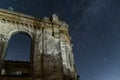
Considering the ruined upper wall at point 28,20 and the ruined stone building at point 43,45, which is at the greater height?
the ruined upper wall at point 28,20

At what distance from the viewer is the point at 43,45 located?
13.1m

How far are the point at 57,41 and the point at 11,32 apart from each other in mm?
3590

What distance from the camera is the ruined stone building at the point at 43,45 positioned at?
11656 millimetres


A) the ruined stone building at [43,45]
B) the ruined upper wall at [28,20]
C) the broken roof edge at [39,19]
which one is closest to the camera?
the ruined stone building at [43,45]

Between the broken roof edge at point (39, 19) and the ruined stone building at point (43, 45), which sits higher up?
the broken roof edge at point (39, 19)

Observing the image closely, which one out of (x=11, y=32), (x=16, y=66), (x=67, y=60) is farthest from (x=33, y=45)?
(x=16, y=66)

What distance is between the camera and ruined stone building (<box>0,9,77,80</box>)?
38.2 ft

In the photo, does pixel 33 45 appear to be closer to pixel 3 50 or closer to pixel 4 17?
pixel 3 50

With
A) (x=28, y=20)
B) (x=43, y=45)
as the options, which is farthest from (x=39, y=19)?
(x=43, y=45)

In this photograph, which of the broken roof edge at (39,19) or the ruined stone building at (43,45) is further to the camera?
the broken roof edge at (39,19)

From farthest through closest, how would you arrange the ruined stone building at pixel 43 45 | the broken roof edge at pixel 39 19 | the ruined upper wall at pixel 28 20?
the broken roof edge at pixel 39 19 → the ruined upper wall at pixel 28 20 → the ruined stone building at pixel 43 45

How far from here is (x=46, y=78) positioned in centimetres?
1134

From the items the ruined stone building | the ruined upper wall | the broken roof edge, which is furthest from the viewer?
the broken roof edge

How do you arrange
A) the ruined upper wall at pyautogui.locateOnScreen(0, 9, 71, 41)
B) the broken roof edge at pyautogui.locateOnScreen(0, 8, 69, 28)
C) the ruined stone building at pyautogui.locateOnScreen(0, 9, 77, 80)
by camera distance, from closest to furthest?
the ruined stone building at pyautogui.locateOnScreen(0, 9, 77, 80), the ruined upper wall at pyautogui.locateOnScreen(0, 9, 71, 41), the broken roof edge at pyautogui.locateOnScreen(0, 8, 69, 28)
